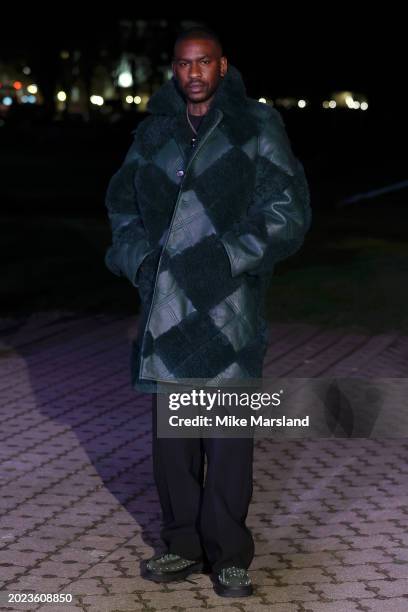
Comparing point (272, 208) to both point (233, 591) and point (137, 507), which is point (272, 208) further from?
point (137, 507)

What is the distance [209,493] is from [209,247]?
0.86 metres

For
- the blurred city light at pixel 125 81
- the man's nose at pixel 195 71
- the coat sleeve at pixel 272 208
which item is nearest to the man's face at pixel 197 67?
the man's nose at pixel 195 71

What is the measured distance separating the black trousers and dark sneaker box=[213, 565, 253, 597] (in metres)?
0.03

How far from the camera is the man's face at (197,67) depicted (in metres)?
4.71

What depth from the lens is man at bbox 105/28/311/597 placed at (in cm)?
476

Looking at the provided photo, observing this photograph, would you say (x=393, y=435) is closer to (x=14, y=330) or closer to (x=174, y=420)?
(x=174, y=420)

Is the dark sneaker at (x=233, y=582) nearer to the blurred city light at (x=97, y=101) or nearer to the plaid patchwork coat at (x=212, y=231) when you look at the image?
the plaid patchwork coat at (x=212, y=231)

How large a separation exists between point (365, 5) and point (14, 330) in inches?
2405

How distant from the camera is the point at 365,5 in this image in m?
69.9

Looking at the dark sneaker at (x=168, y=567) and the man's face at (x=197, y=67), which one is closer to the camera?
the man's face at (x=197, y=67)

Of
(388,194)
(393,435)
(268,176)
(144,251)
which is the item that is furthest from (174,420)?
(388,194)

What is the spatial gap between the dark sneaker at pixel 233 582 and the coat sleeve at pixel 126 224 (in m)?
1.05

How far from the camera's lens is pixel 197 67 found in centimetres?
473

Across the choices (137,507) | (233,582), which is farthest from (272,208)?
(137,507)
